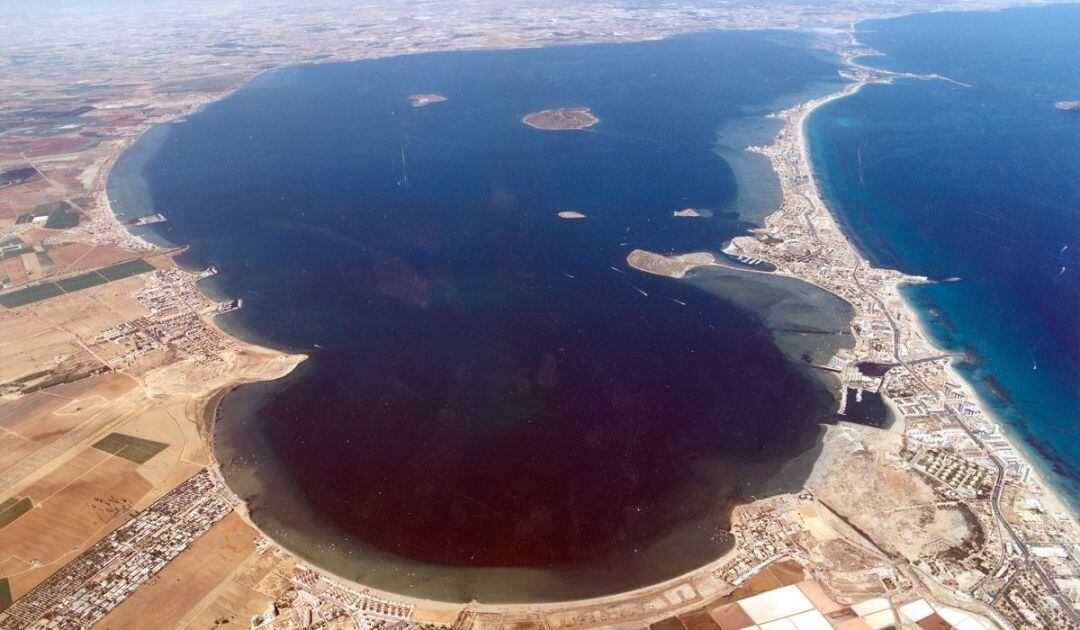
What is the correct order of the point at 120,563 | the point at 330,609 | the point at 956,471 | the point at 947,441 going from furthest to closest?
the point at 947,441 → the point at 956,471 → the point at 120,563 → the point at 330,609

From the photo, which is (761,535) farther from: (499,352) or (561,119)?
(561,119)

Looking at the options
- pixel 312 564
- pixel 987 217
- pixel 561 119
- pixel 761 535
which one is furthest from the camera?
pixel 561 119

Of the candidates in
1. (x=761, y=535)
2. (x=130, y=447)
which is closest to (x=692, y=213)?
(x=761, y=535)

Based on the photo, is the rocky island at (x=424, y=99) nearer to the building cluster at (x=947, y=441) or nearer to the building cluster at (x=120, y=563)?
the building cluster at (x=947, y=441)

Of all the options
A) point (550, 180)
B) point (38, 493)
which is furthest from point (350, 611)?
point (550, 180)

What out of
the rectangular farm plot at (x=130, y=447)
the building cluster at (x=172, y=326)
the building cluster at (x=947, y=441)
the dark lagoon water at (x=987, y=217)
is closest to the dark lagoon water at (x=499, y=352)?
the building cluster at (x=172, y=326)

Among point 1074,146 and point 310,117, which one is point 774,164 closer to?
point 1074,146

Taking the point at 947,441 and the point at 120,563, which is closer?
the point at 120,563
